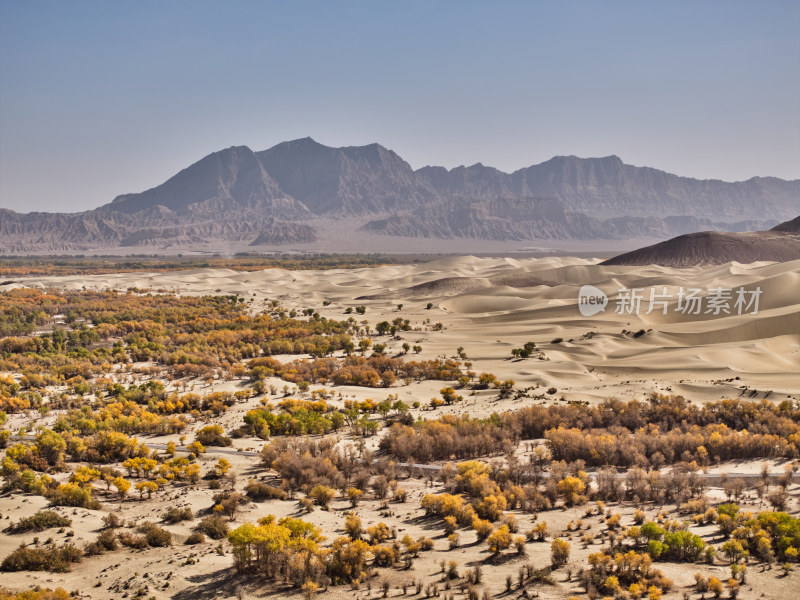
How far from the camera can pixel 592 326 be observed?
51750mm

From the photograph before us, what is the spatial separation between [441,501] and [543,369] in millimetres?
A: 22345

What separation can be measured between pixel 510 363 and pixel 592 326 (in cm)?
1544

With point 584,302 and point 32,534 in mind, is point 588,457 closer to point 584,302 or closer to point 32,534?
point 32,534

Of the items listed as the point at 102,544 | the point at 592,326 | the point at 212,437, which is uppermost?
the point at 592,326

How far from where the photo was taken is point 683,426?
23656 mm

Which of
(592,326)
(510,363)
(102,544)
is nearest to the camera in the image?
(102,544)

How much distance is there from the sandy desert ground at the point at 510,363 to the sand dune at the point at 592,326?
167 mm

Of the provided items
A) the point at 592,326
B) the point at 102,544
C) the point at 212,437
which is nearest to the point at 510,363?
the point at 592,326

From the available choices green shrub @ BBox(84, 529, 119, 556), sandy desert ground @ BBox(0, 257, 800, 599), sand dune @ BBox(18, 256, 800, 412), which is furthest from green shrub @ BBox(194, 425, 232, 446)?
sand dune @ BBox(18, 256, 800, 412)

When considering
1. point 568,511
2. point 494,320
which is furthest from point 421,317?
point 568,511

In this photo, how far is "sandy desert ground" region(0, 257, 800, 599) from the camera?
40.9 ft

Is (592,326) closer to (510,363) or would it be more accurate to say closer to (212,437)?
(510,363)

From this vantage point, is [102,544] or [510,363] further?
[510,363]

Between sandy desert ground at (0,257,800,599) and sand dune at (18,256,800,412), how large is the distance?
17 cm
